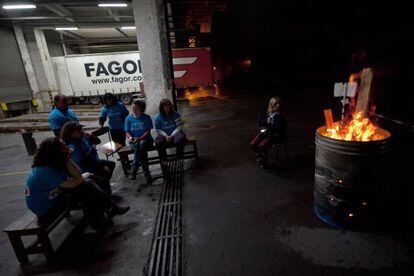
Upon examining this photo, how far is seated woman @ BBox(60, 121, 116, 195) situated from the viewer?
3604mm

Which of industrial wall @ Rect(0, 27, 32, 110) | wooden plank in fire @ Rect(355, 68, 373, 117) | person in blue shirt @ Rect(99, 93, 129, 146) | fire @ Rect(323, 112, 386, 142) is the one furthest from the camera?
industrial wall @ Rect(0, 27, 32, 110)

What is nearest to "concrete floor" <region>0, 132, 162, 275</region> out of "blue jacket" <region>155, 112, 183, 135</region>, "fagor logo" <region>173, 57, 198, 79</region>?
"blue jacket" <region>155, 112, 183, 135</region>

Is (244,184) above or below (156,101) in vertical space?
below

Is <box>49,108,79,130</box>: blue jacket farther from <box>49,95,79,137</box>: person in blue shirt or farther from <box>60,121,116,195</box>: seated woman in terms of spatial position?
<box>60,121,116,195</box>: seated woman

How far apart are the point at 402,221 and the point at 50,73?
74.9 feet

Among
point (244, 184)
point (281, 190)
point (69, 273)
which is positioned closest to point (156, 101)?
point (244, 184)

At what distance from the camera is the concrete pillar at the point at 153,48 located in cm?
792

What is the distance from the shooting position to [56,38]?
21406 mm

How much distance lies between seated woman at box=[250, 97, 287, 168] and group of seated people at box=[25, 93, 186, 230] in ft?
6.06

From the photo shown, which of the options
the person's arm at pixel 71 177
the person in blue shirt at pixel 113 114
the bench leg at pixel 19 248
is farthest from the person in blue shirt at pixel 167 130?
the bench leg at pixel 19 248

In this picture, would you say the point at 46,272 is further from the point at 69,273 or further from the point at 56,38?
the point at 56,38

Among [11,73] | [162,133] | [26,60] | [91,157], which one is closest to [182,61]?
[162,133]

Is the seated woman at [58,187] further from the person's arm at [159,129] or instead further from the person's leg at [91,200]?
the person's arm at [159,129]

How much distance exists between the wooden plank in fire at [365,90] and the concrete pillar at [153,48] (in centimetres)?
653
